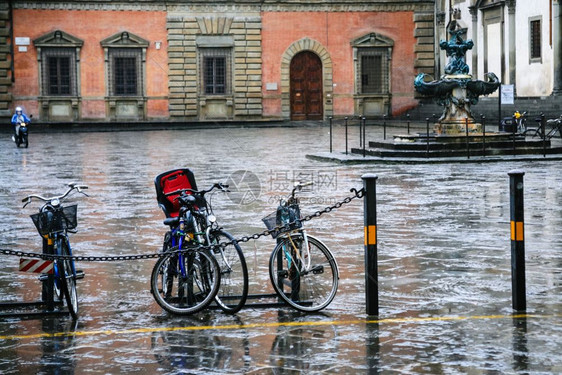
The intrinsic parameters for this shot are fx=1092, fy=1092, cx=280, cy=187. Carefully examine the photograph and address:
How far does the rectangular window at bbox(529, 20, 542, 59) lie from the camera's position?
123 feet

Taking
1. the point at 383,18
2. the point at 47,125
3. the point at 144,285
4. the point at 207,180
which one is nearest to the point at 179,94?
the point at 47,125

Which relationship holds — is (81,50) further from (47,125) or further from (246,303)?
(246,303)

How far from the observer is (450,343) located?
6.86 meters

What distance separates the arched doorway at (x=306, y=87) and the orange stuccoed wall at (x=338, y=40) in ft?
2.13

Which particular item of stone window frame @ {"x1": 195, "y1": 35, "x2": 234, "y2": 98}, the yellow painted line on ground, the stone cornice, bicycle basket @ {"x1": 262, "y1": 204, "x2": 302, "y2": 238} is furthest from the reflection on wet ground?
stone window frame @ {"x1": 195, "y1": 35, "x2": 234, "y2": 98}

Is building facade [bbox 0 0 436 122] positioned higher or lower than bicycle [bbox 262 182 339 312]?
higher

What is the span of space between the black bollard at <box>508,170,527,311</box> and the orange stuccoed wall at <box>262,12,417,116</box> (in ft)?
126

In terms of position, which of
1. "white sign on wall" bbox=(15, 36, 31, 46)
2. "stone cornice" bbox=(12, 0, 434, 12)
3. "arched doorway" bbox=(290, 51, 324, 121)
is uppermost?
"stone cornice" bbox=(12, 0, 434, 12)

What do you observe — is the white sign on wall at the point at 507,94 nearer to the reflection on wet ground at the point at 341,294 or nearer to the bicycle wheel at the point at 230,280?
the reflection on wet ground at the point at 341,294

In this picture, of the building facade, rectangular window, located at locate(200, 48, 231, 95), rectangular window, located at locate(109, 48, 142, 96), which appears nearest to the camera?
the building facade

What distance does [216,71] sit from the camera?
4566cm

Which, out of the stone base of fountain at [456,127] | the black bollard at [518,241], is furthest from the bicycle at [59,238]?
the stone base of fountain at [456,127]

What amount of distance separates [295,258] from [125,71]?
123ft

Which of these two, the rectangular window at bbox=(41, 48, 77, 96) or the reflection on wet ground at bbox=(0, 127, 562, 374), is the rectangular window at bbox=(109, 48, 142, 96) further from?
the reflection on wet ground at bbox=(0, 127, 562, 374)
